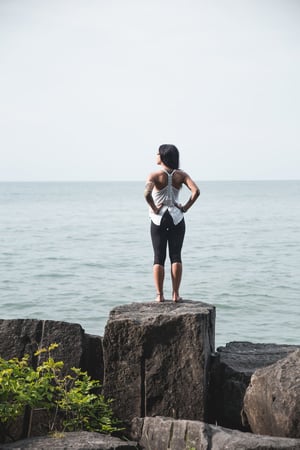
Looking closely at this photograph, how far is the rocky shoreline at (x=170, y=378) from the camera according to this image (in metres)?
6.36

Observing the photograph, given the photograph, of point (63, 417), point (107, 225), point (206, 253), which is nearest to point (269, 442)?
point (63, 417)

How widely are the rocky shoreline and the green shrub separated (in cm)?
16

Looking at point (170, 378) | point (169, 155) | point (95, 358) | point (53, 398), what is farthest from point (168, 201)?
point (53, 398)

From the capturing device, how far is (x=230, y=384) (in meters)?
7.41

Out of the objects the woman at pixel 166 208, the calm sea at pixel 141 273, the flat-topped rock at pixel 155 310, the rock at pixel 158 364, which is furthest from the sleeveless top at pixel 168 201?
the calm sea at pixel 141 273

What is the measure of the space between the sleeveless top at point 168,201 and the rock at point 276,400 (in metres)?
1.89

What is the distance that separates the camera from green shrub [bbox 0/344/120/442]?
6.71m

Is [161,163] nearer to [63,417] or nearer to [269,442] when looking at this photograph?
[63,417]

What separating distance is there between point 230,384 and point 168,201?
6.02 ft

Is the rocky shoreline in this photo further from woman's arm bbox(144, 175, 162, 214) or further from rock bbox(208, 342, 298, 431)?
woman's arm bbox(144, 175, 162, 214)

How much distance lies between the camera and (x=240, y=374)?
24.3ft

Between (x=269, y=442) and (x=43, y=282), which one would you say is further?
(x=43, y=282)

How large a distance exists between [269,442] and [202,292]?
60.9ft

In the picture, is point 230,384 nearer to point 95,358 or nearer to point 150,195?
point 95,358
